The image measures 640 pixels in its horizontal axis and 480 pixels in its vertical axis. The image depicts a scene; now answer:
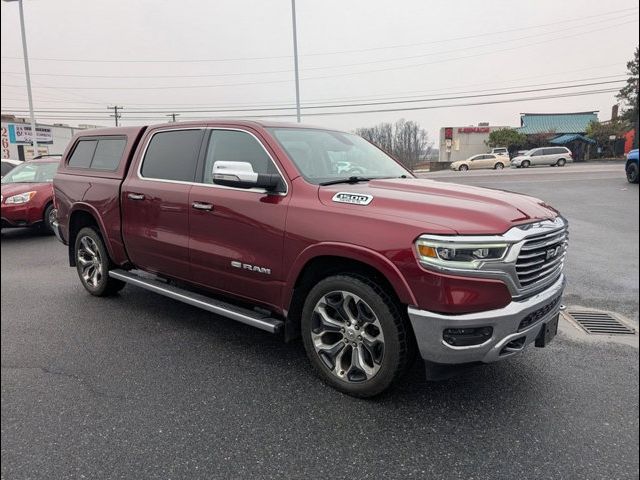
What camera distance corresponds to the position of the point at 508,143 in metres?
4.30

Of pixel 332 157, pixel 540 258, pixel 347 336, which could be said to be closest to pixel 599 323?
pixel 540 258

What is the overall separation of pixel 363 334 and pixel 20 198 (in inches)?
332

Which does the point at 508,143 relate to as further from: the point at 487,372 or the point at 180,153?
the point at 180,153

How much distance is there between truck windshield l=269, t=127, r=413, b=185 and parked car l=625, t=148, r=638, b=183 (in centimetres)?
179

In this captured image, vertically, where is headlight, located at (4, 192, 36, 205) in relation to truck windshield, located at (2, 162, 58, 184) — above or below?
below

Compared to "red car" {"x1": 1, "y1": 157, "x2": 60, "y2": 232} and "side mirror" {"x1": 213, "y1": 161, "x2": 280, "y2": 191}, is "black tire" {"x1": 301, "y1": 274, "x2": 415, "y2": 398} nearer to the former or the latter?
"side mirror" {"x1": 213, "y1": 161, "x2": 280, "y2": 191}

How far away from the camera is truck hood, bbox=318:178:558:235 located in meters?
2.60

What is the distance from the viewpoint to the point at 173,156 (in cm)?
428

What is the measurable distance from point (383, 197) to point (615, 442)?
73.9 inches

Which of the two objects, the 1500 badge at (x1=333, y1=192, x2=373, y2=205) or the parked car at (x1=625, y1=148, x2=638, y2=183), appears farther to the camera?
the 1500 badge at (x1=333, y1=192, x2=373, y2=205)

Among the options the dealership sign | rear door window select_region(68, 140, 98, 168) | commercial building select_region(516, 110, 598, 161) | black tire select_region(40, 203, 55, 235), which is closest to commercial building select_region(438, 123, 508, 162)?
commercial building select_region(516, 110, 598, 161)

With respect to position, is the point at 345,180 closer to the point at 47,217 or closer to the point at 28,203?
the point at 28,203

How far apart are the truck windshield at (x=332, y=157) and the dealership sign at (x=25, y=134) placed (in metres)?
43.5

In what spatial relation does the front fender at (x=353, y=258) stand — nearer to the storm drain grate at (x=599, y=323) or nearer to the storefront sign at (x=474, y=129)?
the storefront sign at (x=474, y=129)
